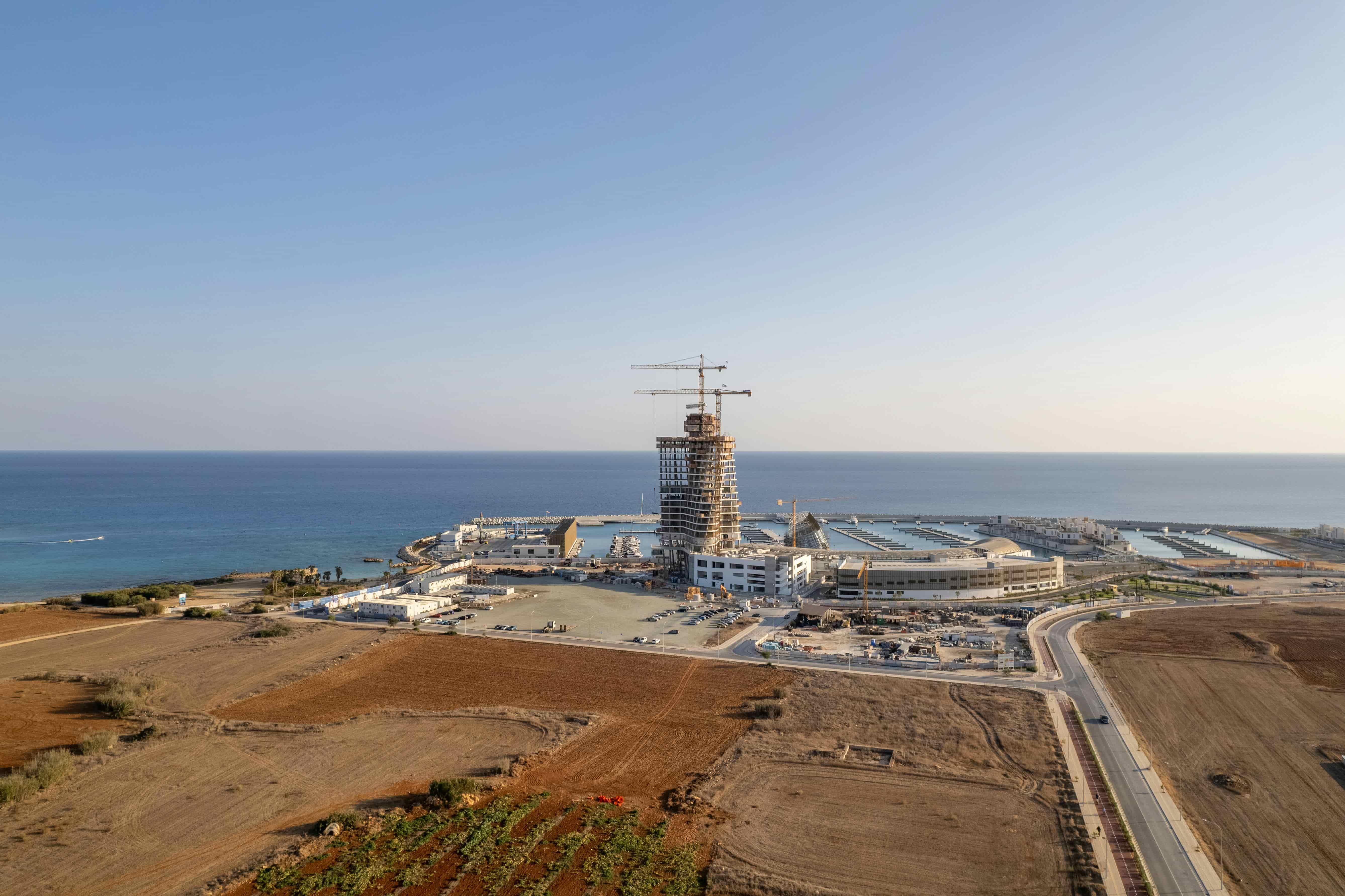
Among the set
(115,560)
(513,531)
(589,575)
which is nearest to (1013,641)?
(589,575)

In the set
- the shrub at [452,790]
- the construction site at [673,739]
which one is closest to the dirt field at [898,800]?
the construction site at [673,739]

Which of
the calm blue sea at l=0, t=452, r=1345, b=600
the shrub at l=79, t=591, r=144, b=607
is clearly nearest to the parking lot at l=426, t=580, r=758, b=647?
the shrub at l=79, t=591, r=144, b=607

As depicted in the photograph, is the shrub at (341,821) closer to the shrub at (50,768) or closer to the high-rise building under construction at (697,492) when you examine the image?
the shrub at (50,768)

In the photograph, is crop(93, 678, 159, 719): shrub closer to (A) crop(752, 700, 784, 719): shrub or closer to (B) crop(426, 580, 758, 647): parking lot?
(B) crop(426, 580, 758, 647): parking lot

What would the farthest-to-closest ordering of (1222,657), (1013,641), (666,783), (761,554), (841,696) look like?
(761,554) → (1013,641) → (1222,657) → (841,696) → (666,783)

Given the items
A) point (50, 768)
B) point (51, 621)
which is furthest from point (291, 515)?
point (50, 768)

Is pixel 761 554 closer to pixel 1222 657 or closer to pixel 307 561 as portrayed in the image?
pixel 1222 657

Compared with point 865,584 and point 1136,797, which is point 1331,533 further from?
point 1136,797
